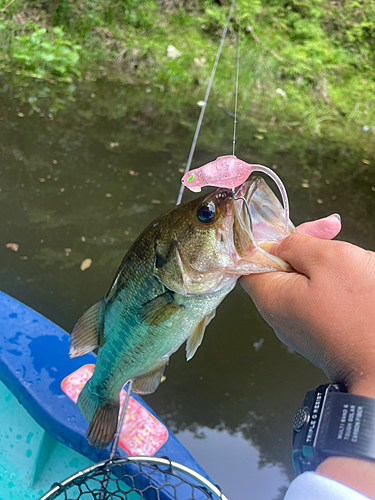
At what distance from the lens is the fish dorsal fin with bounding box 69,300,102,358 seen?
1573 millimetres

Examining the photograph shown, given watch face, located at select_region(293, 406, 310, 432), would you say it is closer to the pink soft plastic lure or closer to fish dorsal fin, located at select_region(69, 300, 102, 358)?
the pink soft plastic lure

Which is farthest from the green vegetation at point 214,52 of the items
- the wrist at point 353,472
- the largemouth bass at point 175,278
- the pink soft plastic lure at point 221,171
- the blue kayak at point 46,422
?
the wrist at point 353,472

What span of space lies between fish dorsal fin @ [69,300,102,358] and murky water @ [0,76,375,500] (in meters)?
1.36

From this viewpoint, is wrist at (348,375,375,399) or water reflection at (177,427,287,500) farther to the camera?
water reflection at (177,427,287,500)

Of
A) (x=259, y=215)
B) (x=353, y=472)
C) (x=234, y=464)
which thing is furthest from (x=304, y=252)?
(x=234, y=464)

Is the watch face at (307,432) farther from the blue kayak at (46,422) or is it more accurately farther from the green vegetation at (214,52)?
the green vegetation at (214,52)

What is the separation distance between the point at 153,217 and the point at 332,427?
11.7ft

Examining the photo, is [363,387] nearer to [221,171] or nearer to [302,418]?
[302,418]

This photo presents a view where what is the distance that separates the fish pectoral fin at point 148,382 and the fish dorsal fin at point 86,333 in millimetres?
252

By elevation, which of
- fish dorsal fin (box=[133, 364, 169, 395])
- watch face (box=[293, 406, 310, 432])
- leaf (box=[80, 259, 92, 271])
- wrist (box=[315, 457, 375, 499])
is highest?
wrist (box=[315, 457, 375, 499])

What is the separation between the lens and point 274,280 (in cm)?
112

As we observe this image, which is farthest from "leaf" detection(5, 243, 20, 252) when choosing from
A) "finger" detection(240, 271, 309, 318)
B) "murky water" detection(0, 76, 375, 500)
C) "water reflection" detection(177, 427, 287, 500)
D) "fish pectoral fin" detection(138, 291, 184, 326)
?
"finger" detection(240, 271, 309, 318)

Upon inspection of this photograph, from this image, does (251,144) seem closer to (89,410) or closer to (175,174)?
(175,174)

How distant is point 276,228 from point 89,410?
1112 mm
